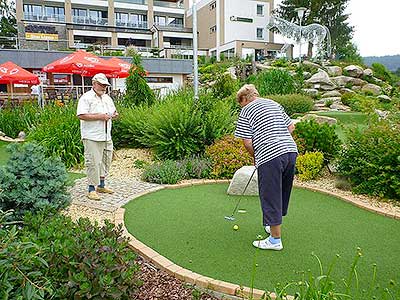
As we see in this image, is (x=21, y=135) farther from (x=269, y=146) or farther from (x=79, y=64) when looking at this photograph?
(x=269, y=146)

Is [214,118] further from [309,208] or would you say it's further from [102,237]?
[102,237]

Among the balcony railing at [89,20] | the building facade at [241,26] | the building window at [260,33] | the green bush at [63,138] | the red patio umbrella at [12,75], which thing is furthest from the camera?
the building window at [260,33]

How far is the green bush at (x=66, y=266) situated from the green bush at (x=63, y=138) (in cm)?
532

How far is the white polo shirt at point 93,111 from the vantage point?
17.3 ft

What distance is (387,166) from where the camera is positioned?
5.47m

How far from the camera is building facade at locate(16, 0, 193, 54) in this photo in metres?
40.7

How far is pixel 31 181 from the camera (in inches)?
156

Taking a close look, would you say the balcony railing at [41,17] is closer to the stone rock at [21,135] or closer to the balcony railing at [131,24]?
the balcony railing at [131,24]

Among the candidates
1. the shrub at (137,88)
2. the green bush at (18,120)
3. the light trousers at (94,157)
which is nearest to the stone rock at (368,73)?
the shrub at (137,88)

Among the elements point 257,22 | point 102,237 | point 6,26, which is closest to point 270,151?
point 102,237

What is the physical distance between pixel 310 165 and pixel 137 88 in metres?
5.83

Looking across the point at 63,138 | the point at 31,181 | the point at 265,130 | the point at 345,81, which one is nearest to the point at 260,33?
the point at 345,81

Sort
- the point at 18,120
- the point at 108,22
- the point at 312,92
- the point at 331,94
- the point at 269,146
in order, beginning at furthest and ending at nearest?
the point at 108,22 < the point at 331,94 < the point at 312,92 < the point at 18,120 < the point at 269,146

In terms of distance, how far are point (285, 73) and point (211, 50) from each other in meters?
29.6
